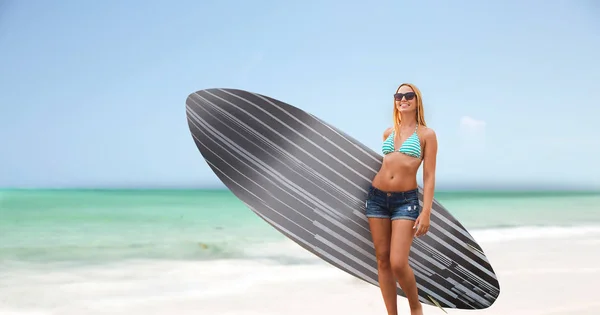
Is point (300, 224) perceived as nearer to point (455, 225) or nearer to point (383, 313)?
point (455, 225)

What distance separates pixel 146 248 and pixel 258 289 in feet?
15.5

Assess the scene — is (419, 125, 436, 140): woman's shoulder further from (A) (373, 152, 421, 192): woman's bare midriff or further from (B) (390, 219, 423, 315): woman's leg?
(B) (390, 219, 423, 315): woman's leg

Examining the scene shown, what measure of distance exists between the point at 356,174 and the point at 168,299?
275 cm

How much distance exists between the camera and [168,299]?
5.03 metres

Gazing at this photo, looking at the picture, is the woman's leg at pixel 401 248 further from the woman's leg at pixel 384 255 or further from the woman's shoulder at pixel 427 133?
the woman's shoulder at pixel 427 133

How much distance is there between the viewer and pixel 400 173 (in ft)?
8.48

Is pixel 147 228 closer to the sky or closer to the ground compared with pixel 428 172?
closer to the ground

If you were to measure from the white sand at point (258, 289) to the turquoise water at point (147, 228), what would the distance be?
1.32m

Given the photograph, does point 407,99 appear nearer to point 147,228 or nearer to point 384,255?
point 384,255

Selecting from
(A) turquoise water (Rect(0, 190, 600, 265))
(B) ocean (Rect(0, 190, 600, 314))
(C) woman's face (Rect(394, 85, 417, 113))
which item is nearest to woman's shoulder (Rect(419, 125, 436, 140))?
(C) woman's face (Rect(394, 85, 417, 113))

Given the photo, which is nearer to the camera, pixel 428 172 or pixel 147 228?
pixel 428 172

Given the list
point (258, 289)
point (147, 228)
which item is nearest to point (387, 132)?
point (258, 289)

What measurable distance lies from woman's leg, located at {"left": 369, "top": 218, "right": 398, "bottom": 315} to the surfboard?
0.39 m

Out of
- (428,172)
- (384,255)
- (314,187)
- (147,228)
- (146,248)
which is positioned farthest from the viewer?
(147,228)
